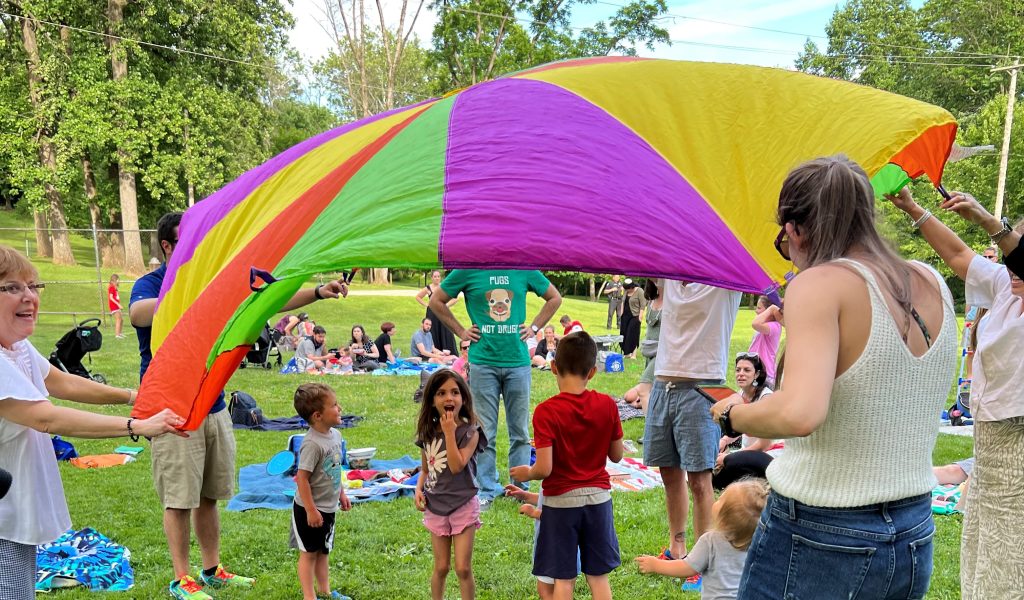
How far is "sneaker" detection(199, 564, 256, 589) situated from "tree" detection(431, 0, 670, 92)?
25.2m

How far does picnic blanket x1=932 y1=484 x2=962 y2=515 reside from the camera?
5547 millimetres

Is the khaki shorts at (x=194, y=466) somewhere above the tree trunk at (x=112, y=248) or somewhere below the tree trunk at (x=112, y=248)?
below

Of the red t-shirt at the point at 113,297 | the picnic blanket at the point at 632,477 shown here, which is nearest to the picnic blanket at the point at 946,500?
the picnic blanket at the point at 632,477

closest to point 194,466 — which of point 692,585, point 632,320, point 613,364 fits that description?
point 692,585

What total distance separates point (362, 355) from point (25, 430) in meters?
10.7

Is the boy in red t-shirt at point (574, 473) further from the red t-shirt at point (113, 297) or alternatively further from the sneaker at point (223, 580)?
the red t-shirt at point (113, 297)

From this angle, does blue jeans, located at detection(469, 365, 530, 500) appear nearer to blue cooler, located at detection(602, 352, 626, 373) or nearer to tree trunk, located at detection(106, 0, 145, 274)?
blue cooler, located at detection(602, 352, 626, 373)

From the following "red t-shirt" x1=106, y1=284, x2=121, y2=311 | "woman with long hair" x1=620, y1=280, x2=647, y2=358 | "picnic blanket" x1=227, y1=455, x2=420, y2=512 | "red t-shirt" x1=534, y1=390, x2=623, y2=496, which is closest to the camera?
"red t-shirt" x1=534, y1=390, x2=623, y2=496

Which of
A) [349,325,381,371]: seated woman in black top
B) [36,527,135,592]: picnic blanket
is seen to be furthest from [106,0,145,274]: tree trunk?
[36,527,135,592]: picnic blanket

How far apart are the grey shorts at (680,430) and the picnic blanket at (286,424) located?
16.9ft

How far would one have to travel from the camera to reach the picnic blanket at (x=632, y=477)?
6.30m

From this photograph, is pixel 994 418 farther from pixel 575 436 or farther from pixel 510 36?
pixel 510 36

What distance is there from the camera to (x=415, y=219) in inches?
94.2

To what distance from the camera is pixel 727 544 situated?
2.89 meters
